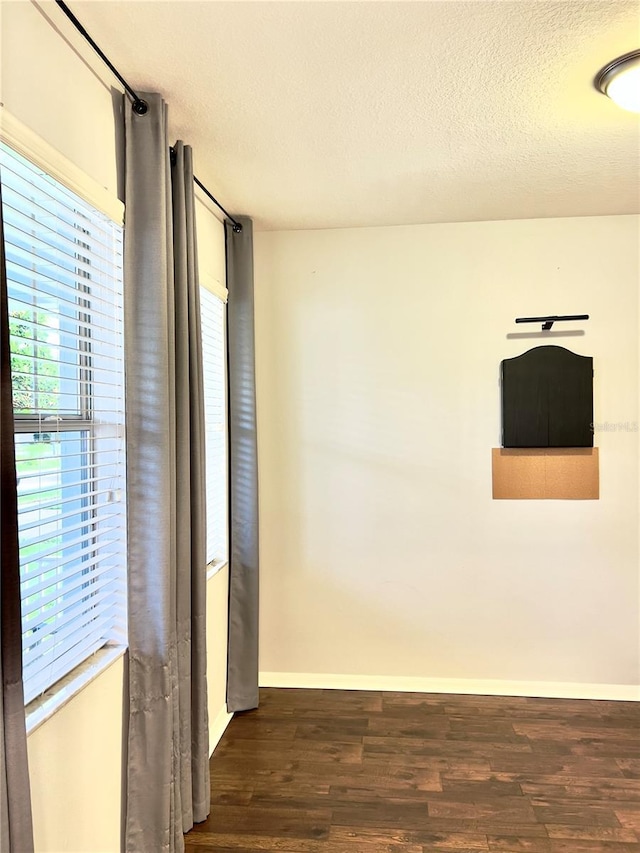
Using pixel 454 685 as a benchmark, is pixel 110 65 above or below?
above

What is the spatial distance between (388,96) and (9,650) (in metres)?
1.93

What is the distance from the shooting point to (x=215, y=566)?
10.1ft

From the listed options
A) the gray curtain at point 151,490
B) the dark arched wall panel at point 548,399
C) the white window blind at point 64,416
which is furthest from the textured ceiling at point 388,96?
the dark arched wall panel at point 548,399

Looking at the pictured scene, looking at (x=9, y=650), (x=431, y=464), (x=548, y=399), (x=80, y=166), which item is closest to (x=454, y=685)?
(x=431, y=464)

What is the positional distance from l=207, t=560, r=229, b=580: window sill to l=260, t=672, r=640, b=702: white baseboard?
2.80 ft

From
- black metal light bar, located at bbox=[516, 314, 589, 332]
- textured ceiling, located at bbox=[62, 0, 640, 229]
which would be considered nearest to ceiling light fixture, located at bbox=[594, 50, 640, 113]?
textured ceiling, located at bbox=[62, 0, 640, 229]

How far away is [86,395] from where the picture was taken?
1.81m

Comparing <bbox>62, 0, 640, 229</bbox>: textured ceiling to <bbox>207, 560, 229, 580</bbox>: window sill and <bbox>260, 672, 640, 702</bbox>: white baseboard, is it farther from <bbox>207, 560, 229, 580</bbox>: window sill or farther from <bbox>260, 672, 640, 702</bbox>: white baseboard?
<bbox>260, 672, 640, 702</bbox>: white baseboard

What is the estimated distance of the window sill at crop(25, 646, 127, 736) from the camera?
150cm

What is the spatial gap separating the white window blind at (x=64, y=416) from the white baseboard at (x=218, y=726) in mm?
1228

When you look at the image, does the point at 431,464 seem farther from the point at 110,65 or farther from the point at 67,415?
the point at 110,65

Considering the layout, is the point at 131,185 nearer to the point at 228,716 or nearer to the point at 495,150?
the point at 495,150

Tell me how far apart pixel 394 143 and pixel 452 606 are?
2420 mm

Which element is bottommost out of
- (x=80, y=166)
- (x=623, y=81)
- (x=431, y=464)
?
(x=431, y=464)
